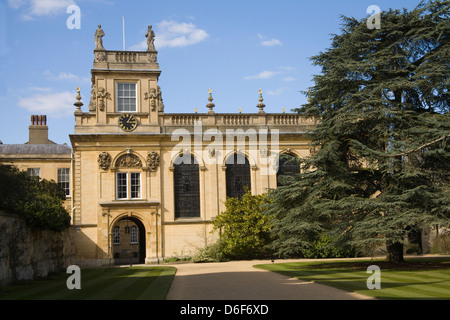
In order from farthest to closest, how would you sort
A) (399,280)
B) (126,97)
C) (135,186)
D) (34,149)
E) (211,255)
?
(34,149) → (126,97) → (135,186) → (211,255) → (399,280)

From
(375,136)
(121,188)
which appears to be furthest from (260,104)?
(375,136)

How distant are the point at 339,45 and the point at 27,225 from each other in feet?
47.3

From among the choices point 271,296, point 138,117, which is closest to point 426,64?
point 271,296

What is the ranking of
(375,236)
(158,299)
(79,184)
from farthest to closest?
1. (79,184)
2. (375,236)
3. (158,299)

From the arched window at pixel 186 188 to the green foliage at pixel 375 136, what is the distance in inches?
425

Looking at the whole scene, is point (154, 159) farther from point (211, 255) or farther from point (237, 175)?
point (211, 255)

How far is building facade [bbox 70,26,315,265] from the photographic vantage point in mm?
31484

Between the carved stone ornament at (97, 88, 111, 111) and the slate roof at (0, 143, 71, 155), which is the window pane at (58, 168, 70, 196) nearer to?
the slate roof at (0, 143, 71, 155)

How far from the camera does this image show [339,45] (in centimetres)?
2266

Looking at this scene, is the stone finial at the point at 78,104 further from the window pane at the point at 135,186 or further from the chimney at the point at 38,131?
the chimney at the point at 38,131

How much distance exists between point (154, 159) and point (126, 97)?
14.1 feet

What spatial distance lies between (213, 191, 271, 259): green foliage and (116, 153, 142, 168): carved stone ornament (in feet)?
19.2

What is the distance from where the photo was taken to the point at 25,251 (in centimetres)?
1908
